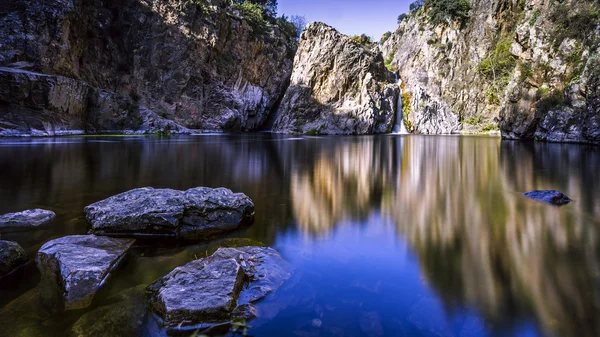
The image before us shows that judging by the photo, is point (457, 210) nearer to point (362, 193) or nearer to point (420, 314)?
point (362, 193)

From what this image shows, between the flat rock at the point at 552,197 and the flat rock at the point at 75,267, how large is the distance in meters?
7.89

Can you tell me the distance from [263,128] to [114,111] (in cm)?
2458

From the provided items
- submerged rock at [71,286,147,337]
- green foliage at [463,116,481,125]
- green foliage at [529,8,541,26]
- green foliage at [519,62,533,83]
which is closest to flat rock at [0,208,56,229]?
submerged rock at [71,286,147,337]

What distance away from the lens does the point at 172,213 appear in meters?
4.82

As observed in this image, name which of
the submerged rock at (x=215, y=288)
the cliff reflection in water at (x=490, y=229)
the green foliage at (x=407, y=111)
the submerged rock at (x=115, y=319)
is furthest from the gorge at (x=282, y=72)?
the submerged rock at (x=115, y=319)

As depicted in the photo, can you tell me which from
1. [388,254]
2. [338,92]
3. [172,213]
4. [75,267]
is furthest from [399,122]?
[75,267]

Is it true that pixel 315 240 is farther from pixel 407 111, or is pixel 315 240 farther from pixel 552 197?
pixel 407 111

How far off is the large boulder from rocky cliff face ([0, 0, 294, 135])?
2901 centimetres

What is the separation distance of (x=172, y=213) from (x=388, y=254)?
3.20 meters

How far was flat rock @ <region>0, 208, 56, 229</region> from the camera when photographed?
15.9 ft

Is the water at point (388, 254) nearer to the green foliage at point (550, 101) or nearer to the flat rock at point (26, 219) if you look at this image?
the flat rock at point (26, 219)

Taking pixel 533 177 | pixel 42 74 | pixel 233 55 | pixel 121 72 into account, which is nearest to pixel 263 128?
pixel 233 55

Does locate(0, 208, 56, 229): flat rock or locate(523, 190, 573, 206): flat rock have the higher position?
locate(523, 190, 573, 206): flat rock

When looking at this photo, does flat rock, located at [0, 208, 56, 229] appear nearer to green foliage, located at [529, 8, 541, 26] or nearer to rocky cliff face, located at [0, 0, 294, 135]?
rocky cliff face, located at [0, 0, 294, 135]
